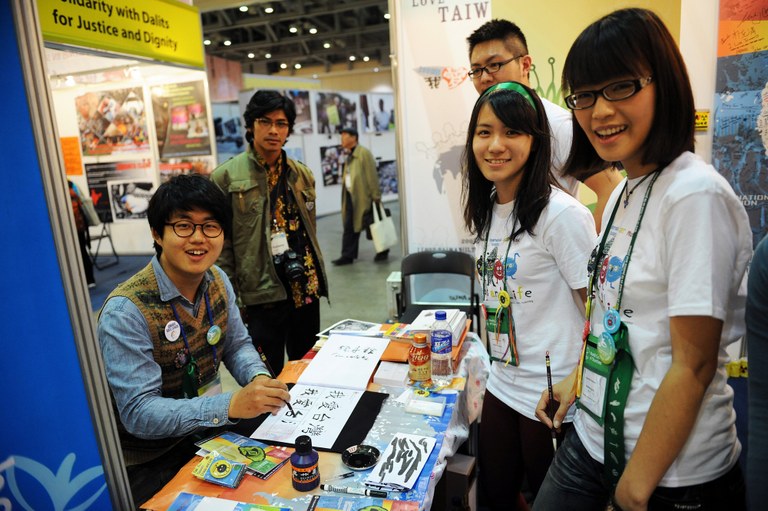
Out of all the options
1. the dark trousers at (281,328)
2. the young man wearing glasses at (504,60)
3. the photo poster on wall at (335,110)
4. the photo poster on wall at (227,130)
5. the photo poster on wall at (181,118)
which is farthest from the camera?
the photo poster on wall at (335,110)

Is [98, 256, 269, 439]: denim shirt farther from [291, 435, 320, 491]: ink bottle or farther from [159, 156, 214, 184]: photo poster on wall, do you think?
[159, 156, 214, 184]: photo poster on wall

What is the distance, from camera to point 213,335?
157 centimetres

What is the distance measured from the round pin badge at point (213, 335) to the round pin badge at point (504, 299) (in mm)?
Result: 878

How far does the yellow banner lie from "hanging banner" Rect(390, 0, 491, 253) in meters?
1.54

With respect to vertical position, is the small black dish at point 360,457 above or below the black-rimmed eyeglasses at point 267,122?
below

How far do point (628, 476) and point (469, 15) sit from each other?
2.88m

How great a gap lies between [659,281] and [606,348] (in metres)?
0.17

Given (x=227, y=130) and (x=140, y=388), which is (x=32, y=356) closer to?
(x=140, y=388)

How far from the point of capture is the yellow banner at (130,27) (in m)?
2.61

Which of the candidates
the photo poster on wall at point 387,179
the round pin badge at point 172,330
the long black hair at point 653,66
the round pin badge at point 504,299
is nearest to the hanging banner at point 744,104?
the round pin badge at point 504,299

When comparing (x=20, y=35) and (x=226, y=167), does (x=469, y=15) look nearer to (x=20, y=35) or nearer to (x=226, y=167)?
(x=226, y=167)

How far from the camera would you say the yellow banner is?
2.61 metres

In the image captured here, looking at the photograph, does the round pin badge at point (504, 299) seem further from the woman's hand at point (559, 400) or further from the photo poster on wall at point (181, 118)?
the photo poster on wall at point (181, 118)

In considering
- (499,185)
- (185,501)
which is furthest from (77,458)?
(499,185)
